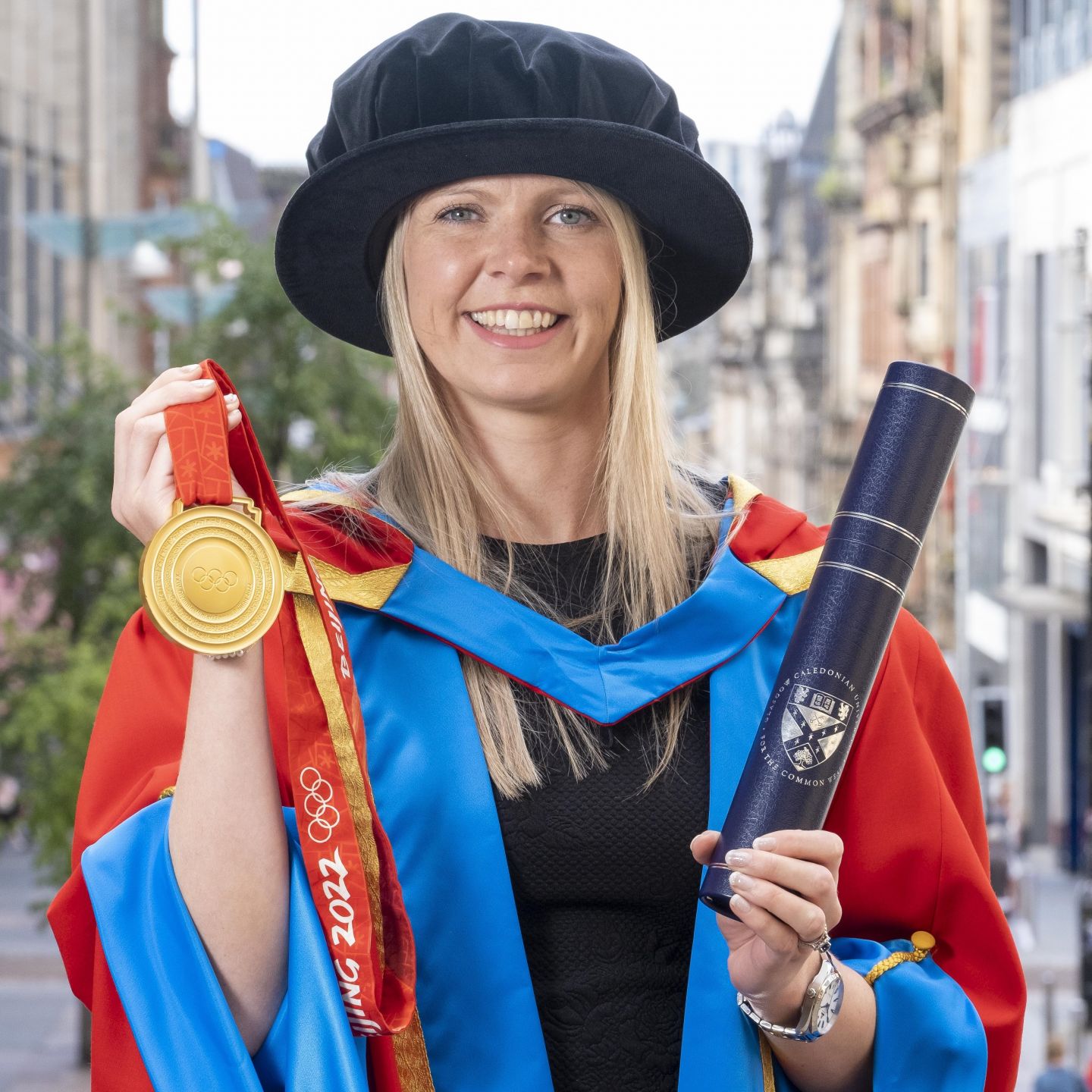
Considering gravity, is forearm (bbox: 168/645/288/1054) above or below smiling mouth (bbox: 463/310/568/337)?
below

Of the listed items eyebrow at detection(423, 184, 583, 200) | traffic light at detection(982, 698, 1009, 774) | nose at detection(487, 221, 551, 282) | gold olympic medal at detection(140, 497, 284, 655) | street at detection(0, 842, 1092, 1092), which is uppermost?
eyebrow at detection(423, 184, 583, 200)

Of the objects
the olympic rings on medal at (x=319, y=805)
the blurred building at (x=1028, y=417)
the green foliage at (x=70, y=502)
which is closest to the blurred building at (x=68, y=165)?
the green foliage at (x=70, y=502)

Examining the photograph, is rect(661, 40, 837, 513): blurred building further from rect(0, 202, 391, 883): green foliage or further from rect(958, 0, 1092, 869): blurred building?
rect(0, 202, 391, 883): green foliage

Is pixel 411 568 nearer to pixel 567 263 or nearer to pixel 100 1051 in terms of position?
pixel 567 263

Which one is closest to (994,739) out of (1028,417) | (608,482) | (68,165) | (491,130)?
(1028,417)

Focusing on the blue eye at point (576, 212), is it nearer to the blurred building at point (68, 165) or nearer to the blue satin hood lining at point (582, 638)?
the blue satin hood lining at point (582, 638)

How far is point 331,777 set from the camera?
1860 mm

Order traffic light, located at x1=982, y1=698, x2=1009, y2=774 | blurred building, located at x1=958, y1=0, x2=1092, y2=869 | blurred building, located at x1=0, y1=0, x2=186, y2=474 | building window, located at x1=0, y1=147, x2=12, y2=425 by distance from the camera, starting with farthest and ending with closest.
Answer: blurred building, located at x1=0, y1=0, x2=186, y2=474 < building window, located at x1=0, y1=147, x2=12, y2=425 < blurred building, located at x1=958, y1=0, x2=1092, y2=869 < traffic light, located at x1=982, y1=698, x2=1009, y2=774

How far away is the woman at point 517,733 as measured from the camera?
5.91 feet

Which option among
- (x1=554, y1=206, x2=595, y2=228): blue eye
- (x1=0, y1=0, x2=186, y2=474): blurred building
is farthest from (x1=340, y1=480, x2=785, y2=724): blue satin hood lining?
(x1=0, y1=0, x2=186, y2=474): blurred building

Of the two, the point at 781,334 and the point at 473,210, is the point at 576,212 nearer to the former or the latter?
the point at 473,210

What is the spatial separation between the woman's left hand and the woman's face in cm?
71

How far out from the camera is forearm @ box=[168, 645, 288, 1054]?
1715 mm

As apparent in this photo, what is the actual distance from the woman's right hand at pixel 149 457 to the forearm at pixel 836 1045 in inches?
34.0
